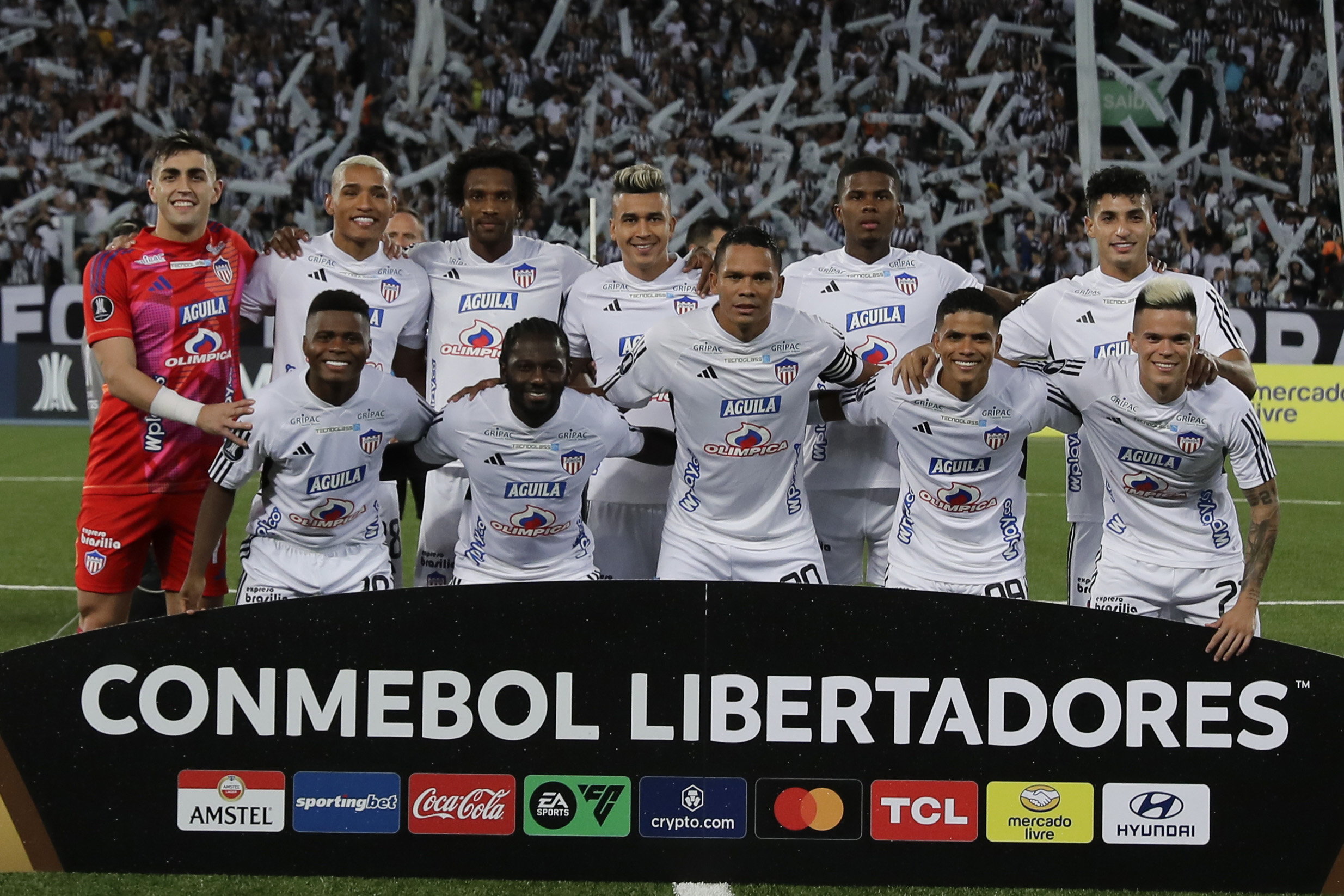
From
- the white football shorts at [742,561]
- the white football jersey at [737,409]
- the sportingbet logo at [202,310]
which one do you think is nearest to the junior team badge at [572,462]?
the white football jersey at [737,409]

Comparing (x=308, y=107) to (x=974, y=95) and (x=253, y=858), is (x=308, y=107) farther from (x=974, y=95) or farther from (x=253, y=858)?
(x=253, y=858)

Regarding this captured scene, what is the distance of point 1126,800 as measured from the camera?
146 inches

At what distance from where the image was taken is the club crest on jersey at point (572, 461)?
15.9 ft

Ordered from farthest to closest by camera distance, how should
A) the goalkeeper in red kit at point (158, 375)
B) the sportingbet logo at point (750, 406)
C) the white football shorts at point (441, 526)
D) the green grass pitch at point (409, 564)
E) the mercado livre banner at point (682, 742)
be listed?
1. the white football shorts at point (441, 526)
2. the goalkeeper in red kit at point (158, 375)
3. the sportingbet logo at point (750, 406)
4. the green grass pitch at point (409, 564)
5. the mercado livre banner at point (682, 742)

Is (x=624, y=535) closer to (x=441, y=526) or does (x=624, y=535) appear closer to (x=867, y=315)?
(x=441, y=526)

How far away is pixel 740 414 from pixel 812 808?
61.0 inches

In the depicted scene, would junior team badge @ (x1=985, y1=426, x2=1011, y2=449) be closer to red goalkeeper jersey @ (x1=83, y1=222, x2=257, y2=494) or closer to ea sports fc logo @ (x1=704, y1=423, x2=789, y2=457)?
ea sports fc logo @ (x1=704, y1=423, x2=789, y2=457)

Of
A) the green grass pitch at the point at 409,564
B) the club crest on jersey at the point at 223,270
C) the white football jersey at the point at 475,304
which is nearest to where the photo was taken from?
the green grass pitch at the point at 409,564

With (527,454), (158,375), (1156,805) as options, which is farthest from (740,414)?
(158,375)

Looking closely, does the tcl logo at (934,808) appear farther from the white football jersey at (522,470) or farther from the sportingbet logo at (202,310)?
the sportingbet logo at (202,310)

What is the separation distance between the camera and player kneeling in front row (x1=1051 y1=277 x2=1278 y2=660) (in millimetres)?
4762

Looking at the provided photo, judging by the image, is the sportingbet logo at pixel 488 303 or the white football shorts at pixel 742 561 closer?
the white football shorts at pixel 742 561

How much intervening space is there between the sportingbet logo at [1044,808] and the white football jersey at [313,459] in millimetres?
2215

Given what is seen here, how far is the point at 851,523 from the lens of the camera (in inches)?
224
